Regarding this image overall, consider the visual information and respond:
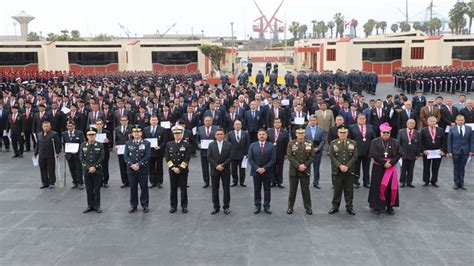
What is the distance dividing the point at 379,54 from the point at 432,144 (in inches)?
1137

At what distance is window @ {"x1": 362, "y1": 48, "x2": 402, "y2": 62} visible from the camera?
36875 millimetres

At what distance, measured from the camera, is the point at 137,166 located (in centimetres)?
813

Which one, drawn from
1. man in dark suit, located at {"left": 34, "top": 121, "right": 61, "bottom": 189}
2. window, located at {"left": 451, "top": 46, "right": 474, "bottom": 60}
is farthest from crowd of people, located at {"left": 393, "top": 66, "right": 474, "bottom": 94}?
man in dark suit, located at {"left": 34, "top": 121, "right": 61, "bottom": 189}

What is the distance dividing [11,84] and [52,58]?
14.1m

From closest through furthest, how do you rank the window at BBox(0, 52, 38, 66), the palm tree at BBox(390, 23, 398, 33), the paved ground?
the paved ground → the window at BBox(0, 52, 38, 66) → the palm tree at BBox(390, 23, 398, 33)

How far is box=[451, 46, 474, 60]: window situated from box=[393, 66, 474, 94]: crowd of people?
344 inches

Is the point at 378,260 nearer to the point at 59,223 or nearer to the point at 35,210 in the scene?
the point at 59,223

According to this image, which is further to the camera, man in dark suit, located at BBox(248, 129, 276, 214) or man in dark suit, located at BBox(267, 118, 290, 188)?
man in dark suit, located at BBox(267, 118, 290, 188)

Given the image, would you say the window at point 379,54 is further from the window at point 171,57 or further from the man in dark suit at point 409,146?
→ the man in dark suit at point 409,146

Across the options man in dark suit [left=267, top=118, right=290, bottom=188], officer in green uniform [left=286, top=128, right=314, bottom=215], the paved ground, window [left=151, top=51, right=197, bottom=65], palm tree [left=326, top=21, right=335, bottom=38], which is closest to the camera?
the paved ground

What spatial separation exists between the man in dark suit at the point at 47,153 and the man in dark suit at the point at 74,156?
0.73ft

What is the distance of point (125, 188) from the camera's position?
996 centimetres

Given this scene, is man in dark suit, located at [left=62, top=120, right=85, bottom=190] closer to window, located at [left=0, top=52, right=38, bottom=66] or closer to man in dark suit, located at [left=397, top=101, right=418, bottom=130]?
man in dark suit, located at [left=397, top=101, right=418, bottom=130]

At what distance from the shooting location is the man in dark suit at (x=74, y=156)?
987cm
